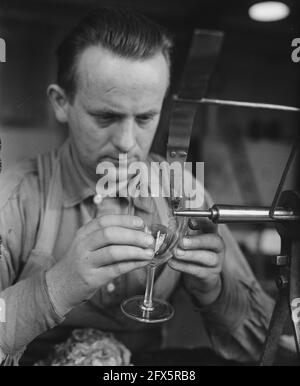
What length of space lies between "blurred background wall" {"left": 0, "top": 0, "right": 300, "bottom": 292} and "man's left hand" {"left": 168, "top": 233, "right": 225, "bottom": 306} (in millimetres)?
226

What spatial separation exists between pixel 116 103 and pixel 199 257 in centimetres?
28

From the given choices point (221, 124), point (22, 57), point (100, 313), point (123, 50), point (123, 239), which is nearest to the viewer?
point (123, 239)

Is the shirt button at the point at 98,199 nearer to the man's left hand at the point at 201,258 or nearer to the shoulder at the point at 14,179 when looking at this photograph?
the shoulder at the point at 14,179

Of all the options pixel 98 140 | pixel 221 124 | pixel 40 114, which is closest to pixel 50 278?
pixel 98 140

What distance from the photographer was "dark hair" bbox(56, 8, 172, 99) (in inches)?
28.8

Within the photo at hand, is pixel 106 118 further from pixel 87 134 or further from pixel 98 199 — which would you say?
pixel 98 199

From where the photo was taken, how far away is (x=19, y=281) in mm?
744

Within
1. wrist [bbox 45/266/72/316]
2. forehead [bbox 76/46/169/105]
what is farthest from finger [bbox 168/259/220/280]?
forehead [bbox 76/46/169/105]

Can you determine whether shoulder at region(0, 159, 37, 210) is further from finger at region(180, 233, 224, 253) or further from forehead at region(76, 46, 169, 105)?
finger at region(180, 233, 224, 253)

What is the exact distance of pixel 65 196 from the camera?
2.75 feet

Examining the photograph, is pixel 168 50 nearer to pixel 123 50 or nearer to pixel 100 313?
pixel 123 50
